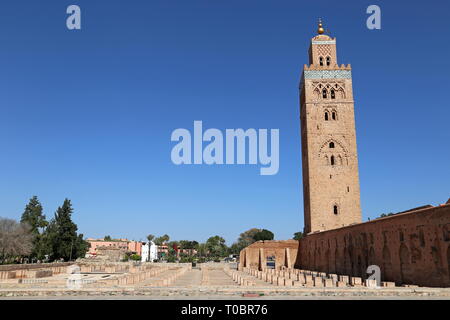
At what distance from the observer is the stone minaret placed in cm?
2881

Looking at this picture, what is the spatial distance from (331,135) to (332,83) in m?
4.55

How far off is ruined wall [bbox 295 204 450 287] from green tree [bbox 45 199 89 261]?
26297 mm

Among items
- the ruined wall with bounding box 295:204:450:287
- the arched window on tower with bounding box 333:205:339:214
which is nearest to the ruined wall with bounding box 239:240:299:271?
the arched window on tower with bounding box 333:205:339:214

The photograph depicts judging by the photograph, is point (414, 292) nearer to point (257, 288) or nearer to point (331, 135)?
point (257, 288)

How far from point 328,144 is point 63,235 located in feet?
86.7

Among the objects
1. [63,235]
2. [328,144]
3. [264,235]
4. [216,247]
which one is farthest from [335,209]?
[264,235]

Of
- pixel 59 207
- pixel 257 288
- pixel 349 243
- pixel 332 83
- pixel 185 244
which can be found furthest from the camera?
pixel 185 244

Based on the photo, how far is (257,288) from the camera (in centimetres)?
1144

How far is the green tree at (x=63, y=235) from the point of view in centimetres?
3759

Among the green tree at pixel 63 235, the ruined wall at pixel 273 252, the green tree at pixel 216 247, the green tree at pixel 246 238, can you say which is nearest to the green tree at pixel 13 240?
the green tree at pixel 63 235

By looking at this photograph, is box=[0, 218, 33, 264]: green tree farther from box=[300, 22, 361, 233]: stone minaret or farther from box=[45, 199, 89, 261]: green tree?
box=[300, 22, 361, 233]: stone minaret

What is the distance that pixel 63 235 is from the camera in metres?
38.1
